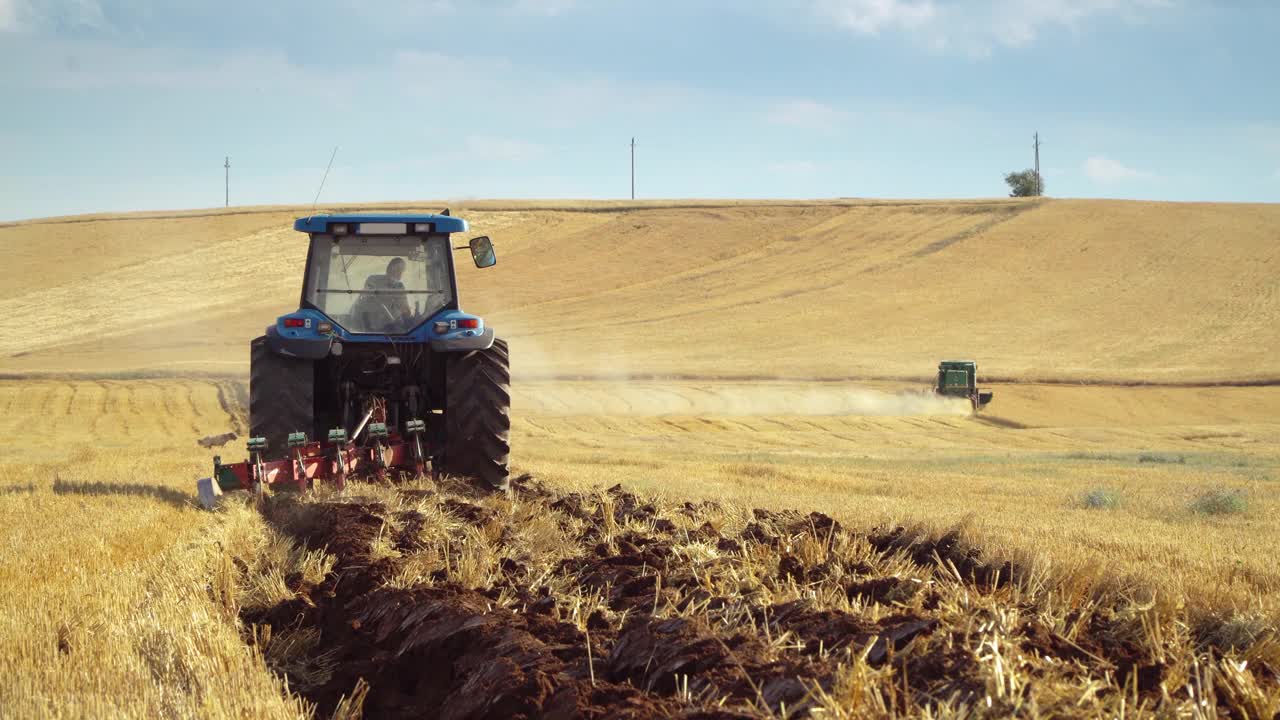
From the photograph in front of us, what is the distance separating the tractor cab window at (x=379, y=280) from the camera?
959cm

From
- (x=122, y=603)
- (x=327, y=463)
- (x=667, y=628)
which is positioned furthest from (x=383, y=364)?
(x=667, y=628)

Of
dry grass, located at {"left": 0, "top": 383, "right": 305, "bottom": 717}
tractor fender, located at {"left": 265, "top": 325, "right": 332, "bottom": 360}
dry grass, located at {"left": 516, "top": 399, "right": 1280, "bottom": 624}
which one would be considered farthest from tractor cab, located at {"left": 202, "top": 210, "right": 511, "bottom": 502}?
dry grass, located at {"left": 516, "top": 399, "right": 1280, "bottom": 624}

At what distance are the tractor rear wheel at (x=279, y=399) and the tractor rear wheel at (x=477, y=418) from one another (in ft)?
3.72

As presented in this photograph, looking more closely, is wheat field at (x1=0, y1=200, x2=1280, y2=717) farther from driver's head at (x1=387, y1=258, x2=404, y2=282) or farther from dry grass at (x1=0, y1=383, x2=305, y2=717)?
driver's head at (x1=387, y1=258, x2=404, y2=282)

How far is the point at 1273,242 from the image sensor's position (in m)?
52.1

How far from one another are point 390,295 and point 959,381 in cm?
2283

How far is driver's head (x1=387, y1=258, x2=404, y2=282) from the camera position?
9648 millimetres

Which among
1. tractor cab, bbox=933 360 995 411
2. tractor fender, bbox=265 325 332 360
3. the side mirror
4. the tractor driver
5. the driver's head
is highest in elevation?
the side mirror

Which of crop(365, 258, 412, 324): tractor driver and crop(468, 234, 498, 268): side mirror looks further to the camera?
crop(365, 258, 412, 324): tractor driver

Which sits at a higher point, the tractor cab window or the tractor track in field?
the tractor cab window

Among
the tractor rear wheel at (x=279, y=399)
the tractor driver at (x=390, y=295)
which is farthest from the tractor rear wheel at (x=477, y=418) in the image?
the tractor rear wheel at (x=279, y=399)

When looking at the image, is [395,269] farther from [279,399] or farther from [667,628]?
[667,628]

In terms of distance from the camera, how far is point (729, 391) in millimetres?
30688

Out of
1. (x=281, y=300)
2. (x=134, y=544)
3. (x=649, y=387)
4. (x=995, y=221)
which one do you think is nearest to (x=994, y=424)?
(x=649, y=387)
